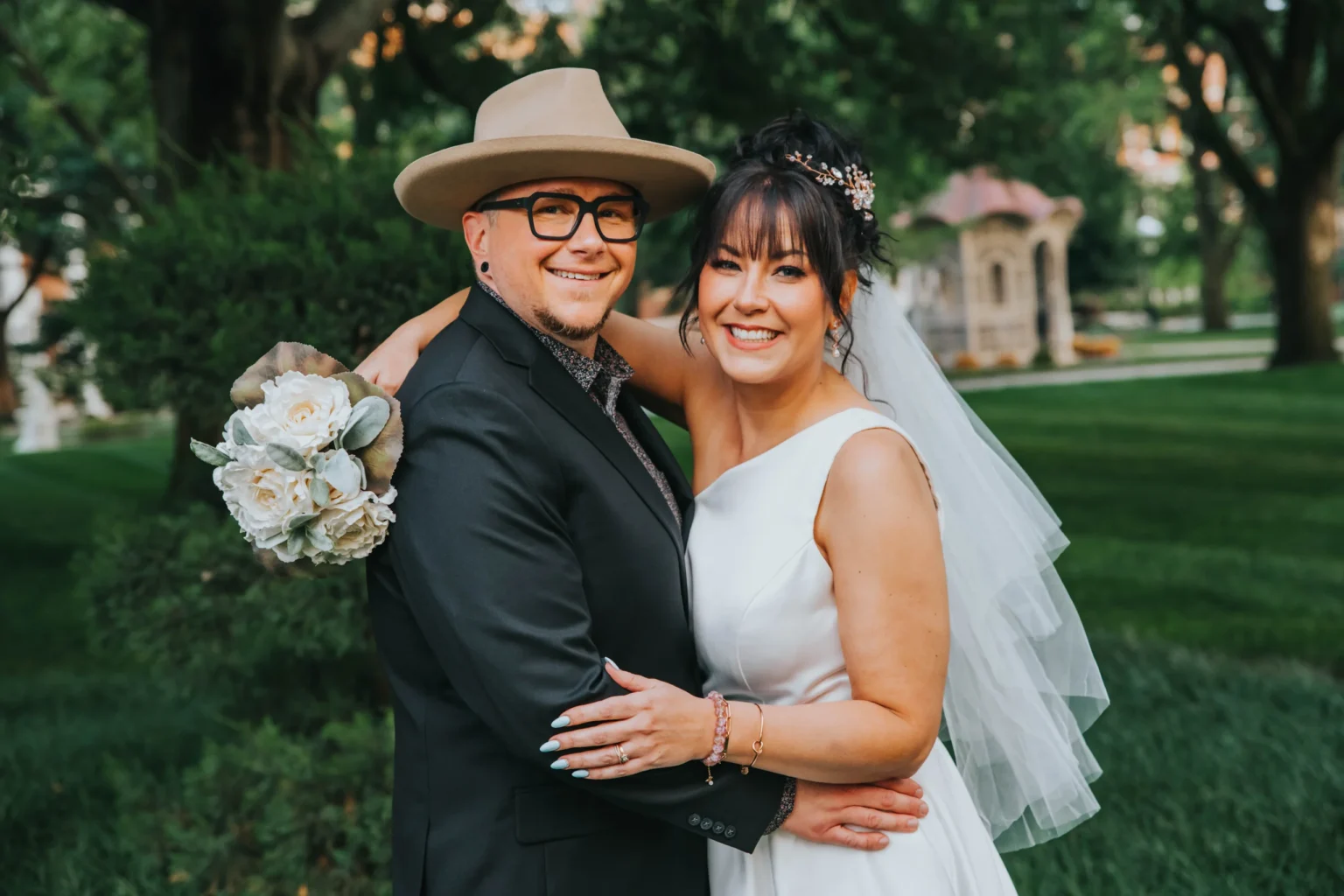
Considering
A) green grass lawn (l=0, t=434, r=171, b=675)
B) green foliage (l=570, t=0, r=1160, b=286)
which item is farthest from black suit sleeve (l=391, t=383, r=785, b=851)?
green foliage (l=570, t=0, r=1160, b=286)

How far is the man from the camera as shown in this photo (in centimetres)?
226

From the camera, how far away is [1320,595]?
8.63m

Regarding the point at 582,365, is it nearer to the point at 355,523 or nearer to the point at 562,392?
the point at 562,392

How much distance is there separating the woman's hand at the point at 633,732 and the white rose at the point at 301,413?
667mm

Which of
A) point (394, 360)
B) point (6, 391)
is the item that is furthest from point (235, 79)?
point (6, 391)

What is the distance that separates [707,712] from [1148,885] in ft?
10.0

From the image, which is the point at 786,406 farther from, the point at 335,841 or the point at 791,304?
the point at 335,841

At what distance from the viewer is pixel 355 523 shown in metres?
2.28

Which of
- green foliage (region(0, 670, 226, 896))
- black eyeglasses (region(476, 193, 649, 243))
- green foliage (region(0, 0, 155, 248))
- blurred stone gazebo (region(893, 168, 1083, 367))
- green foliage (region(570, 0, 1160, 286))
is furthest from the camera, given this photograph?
blurred stone gazebo (region(893, 168, 1083, 367))

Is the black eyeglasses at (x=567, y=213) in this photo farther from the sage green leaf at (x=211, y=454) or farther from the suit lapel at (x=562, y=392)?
the sage green leaf at (x=211, y=454)

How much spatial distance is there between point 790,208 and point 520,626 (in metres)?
1.06

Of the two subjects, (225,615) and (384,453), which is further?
(225,615)

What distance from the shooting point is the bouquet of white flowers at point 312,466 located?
225cm

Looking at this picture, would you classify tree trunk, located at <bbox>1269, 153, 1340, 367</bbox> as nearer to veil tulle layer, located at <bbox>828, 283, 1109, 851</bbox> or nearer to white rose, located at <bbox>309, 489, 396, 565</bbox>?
veil tulle layer, located at <bbox>828, 283, 1109, 851</bbox>
